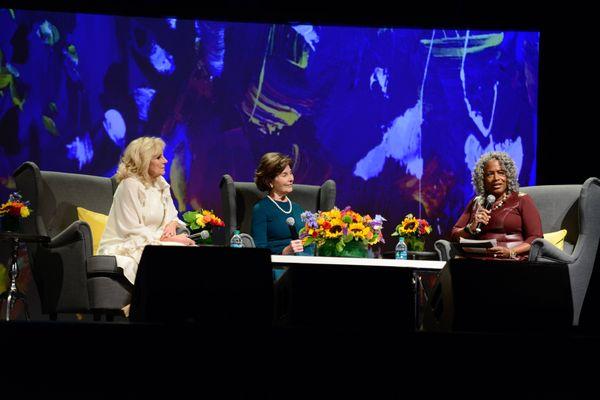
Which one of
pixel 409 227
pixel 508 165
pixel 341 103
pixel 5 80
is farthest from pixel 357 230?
pixel 5 80

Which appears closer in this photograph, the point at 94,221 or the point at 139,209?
the point at 139,209

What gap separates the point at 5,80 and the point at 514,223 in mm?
3856

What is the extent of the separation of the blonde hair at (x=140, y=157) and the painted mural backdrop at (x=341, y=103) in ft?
4.44

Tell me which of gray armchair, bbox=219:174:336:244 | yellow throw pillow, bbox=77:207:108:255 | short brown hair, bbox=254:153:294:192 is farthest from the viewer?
gray armchair, bbox=219:174:336:244

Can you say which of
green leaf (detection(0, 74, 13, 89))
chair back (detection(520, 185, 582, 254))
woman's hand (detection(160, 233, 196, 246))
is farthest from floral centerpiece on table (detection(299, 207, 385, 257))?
green leaf (detection(0, 74, 13, 89))

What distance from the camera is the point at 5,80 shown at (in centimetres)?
625

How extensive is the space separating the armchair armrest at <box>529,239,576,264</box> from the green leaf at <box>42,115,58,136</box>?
11.8 feet

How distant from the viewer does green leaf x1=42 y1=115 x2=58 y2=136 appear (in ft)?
20.6

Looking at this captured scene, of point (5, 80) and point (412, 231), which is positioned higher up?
point (5, 80)

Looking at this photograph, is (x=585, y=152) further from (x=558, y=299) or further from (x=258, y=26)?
(x=558, y=299)

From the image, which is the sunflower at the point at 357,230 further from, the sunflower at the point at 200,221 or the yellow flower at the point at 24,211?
the yellow flower at the point at 24,211

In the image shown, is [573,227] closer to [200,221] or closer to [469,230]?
[469,230]

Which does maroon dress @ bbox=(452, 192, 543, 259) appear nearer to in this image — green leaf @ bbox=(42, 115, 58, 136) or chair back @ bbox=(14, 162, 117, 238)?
chair back @ bbox=(14, 162, 117, 238)

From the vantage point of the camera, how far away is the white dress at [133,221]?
4.81 metres
